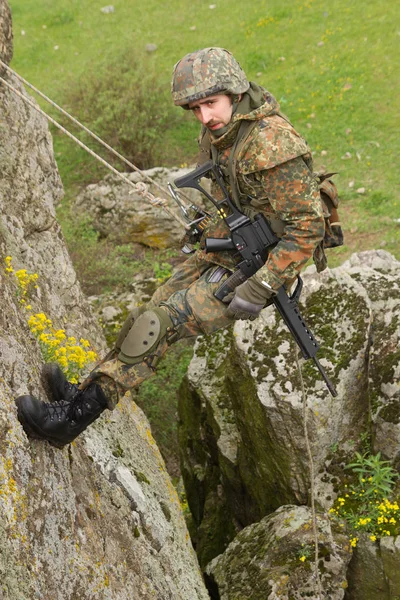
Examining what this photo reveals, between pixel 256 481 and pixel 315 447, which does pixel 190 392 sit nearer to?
pixel 256 481

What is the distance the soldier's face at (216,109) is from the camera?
5016mm

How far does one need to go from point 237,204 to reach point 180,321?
3.41ft

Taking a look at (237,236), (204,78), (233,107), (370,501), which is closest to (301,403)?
(370,501)

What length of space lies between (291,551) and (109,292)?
7.10 metres

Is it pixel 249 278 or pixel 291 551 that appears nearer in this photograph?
pixel 249 278

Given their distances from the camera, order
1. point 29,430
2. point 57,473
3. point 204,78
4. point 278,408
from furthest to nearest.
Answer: point 278,408 < point 204,78 < point 57,473 < point 29,430

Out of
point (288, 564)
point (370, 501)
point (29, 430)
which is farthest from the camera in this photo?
point (370, 501)

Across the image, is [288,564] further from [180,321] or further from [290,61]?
[290,61]

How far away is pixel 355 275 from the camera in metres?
8.09

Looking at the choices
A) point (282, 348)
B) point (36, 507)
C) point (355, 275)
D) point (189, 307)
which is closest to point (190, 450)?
point (282, 348)

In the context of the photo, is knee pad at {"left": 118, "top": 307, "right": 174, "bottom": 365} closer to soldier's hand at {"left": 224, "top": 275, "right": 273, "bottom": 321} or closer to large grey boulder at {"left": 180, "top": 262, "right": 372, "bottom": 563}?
soldier's hand at {"left": 224, "top": 275, "right": 273, "bottom": 321}

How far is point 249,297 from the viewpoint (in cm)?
514

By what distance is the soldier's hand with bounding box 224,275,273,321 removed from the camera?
512 centimetres

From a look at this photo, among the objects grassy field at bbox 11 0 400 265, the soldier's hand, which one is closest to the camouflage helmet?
the soldier's hand
